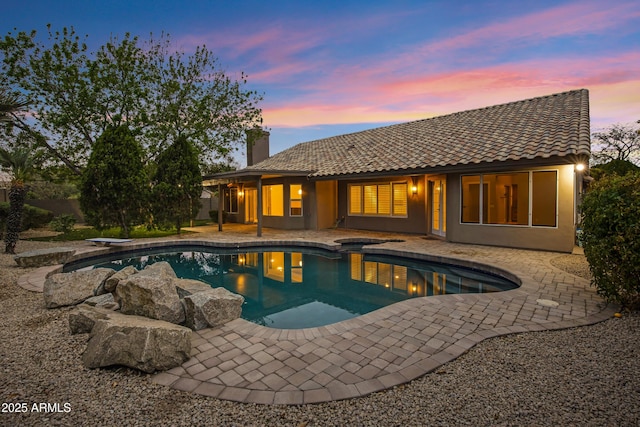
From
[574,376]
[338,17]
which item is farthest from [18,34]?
[574,376]

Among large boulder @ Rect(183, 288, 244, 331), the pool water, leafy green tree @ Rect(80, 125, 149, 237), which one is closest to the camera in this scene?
large boulder @ Rect(183, 288, 244, 331)

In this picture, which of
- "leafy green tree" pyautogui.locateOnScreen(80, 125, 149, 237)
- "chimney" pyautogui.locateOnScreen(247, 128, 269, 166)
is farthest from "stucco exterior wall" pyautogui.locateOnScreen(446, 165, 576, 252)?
"chimney" pyautogui.locateOnScreen(247, 128, 269, 166)

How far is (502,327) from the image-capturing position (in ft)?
12.5

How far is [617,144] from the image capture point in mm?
27328

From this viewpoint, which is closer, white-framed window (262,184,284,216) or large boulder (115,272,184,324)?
large boulder (115,272,184,324)

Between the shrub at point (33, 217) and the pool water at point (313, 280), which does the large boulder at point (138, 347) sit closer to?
the pool water at point (313, 280)

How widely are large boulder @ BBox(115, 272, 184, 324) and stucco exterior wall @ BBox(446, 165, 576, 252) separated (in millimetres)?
9079

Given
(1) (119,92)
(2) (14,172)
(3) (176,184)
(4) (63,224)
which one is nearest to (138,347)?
(2) (14,172)

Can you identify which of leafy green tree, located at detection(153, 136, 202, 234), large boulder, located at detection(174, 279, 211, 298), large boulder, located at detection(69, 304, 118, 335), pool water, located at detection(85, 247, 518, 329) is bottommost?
pool water, located at detection(85, 247, 518, 329)

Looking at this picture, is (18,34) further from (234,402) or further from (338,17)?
(234,402)

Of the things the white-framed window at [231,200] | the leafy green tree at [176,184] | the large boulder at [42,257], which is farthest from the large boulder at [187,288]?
the white-framed window at [231,200]

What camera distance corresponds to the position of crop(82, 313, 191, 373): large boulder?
2.88m

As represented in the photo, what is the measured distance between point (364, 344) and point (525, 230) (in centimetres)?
801

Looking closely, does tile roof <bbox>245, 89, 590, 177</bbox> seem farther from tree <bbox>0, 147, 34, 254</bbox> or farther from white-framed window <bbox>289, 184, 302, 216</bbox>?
tree <bbox>0, 147, 34, 254</bbox>
